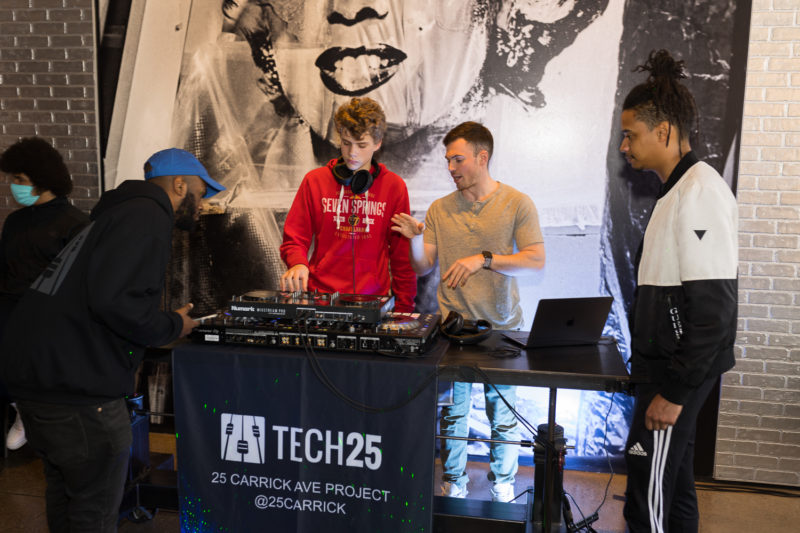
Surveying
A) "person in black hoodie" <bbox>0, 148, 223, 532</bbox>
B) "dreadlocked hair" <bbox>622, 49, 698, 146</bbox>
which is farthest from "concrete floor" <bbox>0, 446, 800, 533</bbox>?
"dreadlocked hair" <bbox>622, 49, 698, 146</bbox>

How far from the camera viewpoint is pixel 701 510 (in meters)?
3.12

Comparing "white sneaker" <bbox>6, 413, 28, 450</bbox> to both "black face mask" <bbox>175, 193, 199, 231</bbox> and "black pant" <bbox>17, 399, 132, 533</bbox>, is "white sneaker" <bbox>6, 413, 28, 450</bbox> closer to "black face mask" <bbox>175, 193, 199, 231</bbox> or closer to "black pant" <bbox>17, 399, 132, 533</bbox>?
"black pant" <bbox>17, 399, 132, 533</bbox>

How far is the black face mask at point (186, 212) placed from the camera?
202 cm

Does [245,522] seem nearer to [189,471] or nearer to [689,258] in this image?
[189,471]

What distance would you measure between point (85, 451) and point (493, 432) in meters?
1.69

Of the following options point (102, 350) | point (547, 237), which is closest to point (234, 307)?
point (102, 350)

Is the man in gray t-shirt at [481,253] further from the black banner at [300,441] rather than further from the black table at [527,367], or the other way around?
the black banner at [300,441]

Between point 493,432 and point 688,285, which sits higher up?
point 688,285

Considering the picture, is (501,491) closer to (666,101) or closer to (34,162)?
(666,101)

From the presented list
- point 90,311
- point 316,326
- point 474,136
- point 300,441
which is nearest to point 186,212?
point 90,311

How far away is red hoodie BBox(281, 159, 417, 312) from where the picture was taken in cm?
304

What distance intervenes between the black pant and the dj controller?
47 centimetres

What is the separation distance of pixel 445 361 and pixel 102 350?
1069 millimetres

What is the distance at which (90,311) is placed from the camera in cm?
172
